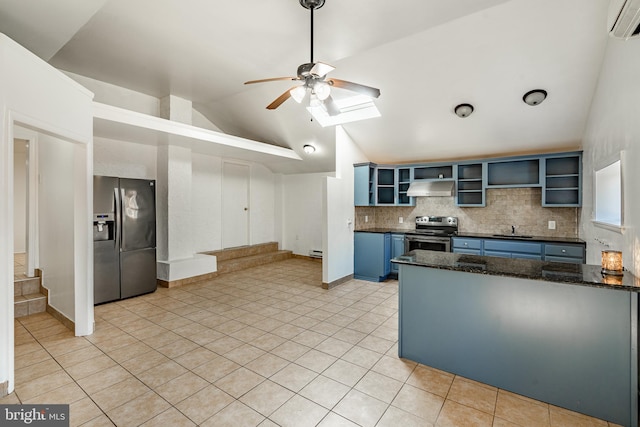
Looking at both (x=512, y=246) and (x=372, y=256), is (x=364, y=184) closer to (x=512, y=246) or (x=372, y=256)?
(x=372, y=256)

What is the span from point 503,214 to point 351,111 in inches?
121

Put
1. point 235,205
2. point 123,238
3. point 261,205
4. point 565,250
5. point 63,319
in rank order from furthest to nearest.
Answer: point 261,205 < point 235,205 < point 123,238 < point 565,250 < point 63,319

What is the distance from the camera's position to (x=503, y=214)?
4.94 m

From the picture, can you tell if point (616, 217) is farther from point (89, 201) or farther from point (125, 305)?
point (125, 305)

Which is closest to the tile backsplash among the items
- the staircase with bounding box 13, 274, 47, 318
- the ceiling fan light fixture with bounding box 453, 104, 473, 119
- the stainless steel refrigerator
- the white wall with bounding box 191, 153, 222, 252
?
the ceiling fan light fixture with bounding box 453, 104, 473, 119

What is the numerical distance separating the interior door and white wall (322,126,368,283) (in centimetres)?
287

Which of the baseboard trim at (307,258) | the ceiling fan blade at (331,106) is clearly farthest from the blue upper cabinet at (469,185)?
the baseboard trim at (307,258)

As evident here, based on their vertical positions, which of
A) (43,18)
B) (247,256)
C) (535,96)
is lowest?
(247,256)

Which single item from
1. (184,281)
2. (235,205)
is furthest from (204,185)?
(184,281)

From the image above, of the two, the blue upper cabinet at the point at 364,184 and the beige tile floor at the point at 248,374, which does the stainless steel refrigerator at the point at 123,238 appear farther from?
the blue upper cabinet at the point at 364,184

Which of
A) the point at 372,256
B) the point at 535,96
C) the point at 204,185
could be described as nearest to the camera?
the point at 535,96

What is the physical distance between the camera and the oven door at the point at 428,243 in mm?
4900

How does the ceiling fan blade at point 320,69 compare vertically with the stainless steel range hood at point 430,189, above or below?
above

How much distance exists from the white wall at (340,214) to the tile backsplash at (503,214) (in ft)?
1.56
